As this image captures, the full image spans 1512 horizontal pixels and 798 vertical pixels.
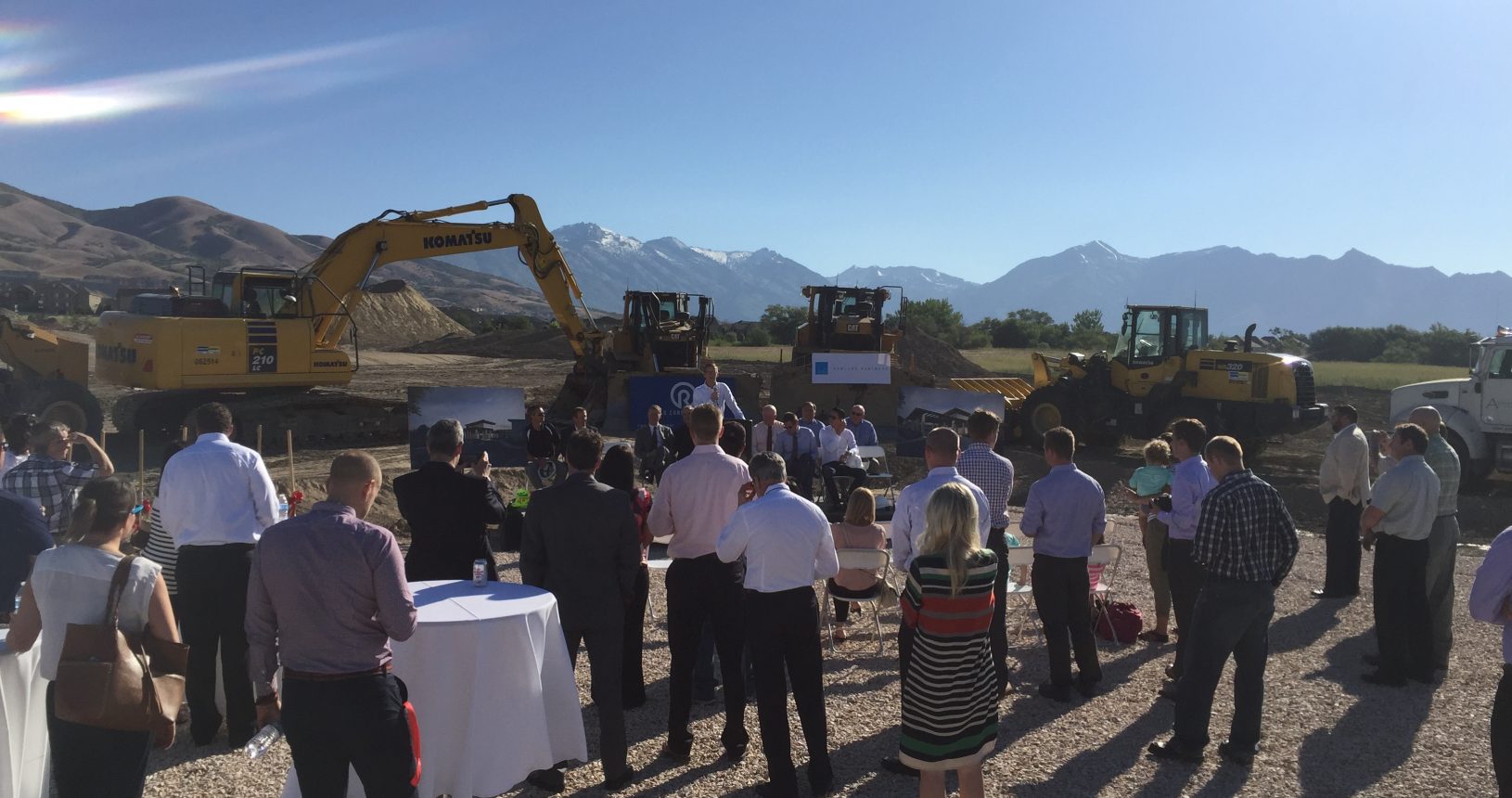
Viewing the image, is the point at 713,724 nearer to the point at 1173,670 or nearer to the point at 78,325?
the point at 1173,670

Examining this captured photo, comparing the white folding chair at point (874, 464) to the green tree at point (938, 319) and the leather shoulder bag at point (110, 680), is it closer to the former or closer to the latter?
the leather shoulder bag at point (110, 680)

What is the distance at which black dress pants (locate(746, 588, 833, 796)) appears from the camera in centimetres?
A: 483

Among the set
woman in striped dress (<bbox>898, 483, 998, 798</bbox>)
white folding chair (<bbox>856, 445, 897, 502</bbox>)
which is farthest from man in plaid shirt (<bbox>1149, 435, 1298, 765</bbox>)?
white folding chair (<bbox>856, 445, 897, 502</bbox>)

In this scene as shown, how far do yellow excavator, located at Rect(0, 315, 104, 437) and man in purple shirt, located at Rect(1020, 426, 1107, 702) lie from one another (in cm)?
1539

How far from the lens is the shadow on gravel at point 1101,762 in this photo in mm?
5262

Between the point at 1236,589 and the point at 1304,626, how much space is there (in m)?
3.65

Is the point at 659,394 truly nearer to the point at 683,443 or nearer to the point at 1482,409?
the point at 683,443

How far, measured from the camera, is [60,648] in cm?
390

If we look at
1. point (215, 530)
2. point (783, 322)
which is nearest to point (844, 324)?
point (215, 530)

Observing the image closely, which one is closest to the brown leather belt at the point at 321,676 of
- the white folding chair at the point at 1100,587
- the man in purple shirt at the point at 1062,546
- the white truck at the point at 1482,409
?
the man in purple shirt at the point at 1062,546

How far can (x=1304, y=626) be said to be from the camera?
8.28m

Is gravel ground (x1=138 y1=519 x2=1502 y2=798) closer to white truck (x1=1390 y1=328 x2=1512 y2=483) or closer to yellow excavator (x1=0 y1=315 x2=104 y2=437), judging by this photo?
white truck (x1=1390 y1=328 x2=1512 y2=483)

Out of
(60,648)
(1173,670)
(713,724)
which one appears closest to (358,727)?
(60,648)

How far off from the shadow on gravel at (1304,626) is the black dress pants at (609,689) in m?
4.99
